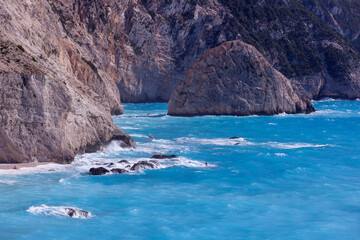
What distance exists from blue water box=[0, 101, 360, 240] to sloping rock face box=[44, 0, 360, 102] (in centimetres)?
5764

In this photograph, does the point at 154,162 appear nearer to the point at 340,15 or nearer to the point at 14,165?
the point at 14,165

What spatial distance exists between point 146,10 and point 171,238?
95.9 m

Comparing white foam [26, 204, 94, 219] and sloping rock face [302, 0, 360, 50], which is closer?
white foam [26, 204, 94, 219]

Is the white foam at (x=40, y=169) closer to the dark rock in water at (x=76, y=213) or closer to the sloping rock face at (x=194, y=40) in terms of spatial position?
the dark rock in water at (x=76, y=213)

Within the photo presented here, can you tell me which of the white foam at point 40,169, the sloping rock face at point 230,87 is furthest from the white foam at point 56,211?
the sloping rock face at point 230,87

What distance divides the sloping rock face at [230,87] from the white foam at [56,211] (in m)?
44.6

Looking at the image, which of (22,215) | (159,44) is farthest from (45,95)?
(159,44)

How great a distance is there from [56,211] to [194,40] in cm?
9667

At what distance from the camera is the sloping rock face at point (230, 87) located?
61.7m

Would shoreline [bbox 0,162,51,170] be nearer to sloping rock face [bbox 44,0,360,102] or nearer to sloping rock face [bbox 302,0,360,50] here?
sloping rock face [bbox 44,0,360,102]

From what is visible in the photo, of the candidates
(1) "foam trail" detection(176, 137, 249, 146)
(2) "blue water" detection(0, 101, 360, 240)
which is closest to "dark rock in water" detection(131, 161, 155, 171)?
(2) "blue water" detection(0, 101, 360, 240)

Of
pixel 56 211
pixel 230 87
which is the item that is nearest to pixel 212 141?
pixel 56 211

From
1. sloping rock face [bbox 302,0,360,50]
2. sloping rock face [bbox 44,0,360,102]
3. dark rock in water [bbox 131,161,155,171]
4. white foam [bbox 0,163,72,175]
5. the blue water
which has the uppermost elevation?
sloping rock face [bbox 302,0,360,50]

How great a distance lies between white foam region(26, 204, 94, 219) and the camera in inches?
674
